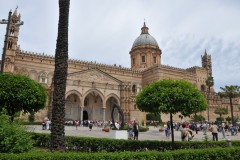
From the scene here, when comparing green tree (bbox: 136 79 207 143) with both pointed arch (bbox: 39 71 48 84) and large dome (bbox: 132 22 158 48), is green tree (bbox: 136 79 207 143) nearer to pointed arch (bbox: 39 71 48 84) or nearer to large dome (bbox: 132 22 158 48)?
pointed arch (bbox: 39 71 48 84)

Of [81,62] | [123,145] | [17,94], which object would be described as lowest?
[123,145]

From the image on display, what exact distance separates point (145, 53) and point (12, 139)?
181 feet

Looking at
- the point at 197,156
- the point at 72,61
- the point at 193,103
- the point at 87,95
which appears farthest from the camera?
the point at 72,61

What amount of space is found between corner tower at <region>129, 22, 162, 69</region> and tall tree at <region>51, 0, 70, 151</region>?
53584 millimetres

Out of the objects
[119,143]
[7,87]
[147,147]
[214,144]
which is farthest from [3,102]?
[214,144]

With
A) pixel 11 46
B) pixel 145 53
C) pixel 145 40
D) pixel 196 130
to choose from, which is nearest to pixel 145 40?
pixel 145 40

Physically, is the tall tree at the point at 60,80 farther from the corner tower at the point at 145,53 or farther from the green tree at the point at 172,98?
the corner tower at the point at 145,53

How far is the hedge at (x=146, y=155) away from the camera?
6.81m

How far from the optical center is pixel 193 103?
14.3m

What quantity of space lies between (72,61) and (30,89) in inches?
1399

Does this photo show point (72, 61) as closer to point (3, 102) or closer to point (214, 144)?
point (3, 102)

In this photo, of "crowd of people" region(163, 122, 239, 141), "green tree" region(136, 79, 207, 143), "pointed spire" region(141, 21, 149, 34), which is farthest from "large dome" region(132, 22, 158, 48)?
"green tree" region(136, 79, 207, 143)

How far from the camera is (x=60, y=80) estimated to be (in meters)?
9.24

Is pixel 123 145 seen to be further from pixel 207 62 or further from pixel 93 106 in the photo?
pixel 207 62
